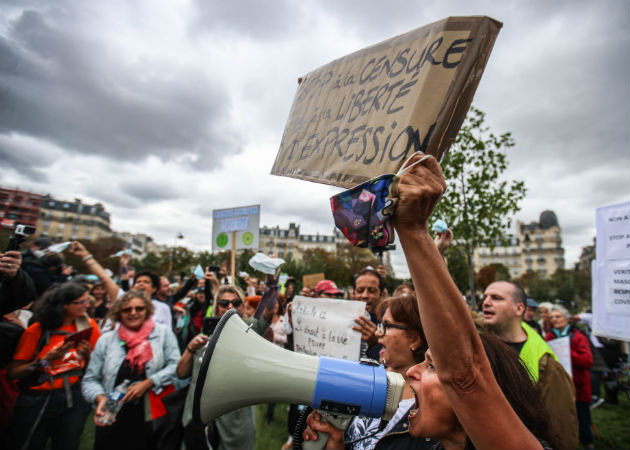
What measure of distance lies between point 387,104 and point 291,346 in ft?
8.95

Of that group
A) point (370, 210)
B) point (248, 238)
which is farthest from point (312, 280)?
point (370, 210)

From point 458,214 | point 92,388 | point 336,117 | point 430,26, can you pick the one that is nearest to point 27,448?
point 92,388

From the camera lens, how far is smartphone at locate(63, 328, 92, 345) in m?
2.81

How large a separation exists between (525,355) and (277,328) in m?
3.11

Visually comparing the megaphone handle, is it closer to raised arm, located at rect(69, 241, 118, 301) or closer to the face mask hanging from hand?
the face mask hanging from hand

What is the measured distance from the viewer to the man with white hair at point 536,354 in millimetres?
2396

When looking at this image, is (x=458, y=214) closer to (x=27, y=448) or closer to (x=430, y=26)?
(x=430, y=26)

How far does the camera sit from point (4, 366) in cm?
264

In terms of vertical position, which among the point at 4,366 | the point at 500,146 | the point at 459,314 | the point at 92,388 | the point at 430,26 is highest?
the point at 500,146

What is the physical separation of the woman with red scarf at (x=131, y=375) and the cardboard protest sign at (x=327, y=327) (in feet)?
4.10

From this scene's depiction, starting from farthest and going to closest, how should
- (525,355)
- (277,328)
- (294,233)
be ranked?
(294,233) → (277,328) → (525,355)

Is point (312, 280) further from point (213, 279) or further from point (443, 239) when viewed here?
point (443, 239)

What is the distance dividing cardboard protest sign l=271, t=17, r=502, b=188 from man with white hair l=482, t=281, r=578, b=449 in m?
1.97

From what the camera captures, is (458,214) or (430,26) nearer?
(430,26)
